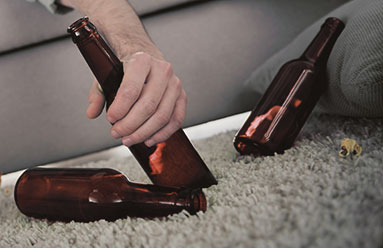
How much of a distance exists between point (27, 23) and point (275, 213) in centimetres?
84

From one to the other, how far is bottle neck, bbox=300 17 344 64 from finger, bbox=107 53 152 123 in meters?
0.31

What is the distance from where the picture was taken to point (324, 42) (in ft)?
1.81

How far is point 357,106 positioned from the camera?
52cm

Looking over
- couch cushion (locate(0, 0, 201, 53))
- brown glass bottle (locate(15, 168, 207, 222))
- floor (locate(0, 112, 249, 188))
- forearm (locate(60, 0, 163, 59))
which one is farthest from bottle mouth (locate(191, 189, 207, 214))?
couch cushion (locate(0, 0, 201, 53))

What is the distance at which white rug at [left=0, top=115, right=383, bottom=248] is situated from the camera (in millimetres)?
262

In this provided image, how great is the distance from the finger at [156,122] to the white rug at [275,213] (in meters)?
0.10

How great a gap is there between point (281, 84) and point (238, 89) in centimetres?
44

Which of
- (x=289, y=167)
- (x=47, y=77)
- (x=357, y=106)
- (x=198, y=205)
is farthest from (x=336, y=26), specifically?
(x=47, y=77)

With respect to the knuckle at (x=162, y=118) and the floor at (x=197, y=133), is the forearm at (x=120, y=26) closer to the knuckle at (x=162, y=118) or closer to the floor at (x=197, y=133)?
the knuckle at (x=162, y=118)

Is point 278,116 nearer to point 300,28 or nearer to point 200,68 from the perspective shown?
point 200,68

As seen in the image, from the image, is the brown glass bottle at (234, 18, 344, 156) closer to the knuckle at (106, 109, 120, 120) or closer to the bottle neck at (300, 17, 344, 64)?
the bottle neck at (300, 17, 344, 64)

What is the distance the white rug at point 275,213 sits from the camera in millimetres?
262

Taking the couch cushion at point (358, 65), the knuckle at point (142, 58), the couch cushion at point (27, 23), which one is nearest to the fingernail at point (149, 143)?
the knuckle at point (142, 58)

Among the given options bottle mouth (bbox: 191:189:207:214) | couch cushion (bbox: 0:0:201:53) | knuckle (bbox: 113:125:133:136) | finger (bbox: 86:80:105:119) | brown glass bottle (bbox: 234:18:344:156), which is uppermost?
couch cushion (bbox: 0:0:201:53)
